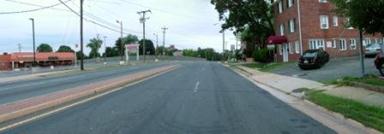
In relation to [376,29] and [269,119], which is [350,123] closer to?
[269,119]

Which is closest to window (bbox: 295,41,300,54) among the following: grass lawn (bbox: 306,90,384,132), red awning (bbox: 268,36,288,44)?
red awning (bbox: 268,36,288,44)

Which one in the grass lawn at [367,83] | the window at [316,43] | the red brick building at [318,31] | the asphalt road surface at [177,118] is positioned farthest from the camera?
the window at [316,43]

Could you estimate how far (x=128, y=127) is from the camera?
1251cm

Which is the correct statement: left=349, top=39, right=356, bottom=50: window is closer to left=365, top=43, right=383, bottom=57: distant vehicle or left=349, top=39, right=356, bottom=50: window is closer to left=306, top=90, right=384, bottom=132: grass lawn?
left=365, top=43, right=383, bottom=57: distant vehicle

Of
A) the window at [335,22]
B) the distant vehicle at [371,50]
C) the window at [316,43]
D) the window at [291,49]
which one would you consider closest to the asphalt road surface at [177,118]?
the distant vehicle at [371,50]

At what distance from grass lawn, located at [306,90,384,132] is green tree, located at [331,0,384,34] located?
303 cm

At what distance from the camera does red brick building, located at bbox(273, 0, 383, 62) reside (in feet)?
→ 194

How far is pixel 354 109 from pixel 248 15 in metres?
62.3

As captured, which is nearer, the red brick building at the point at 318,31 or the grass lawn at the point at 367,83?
the grass lawn at the point at 367,83

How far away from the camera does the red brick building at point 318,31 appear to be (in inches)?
2331

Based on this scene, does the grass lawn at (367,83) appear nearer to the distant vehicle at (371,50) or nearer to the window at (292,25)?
the distant vehicle at (371,50)

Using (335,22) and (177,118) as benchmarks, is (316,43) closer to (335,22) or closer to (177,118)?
(335,22)

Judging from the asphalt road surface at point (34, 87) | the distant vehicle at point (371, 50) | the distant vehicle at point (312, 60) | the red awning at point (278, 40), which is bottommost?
the asphalt road surface at point (34, 87)

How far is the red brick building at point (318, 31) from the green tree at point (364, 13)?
36802 millimetres
